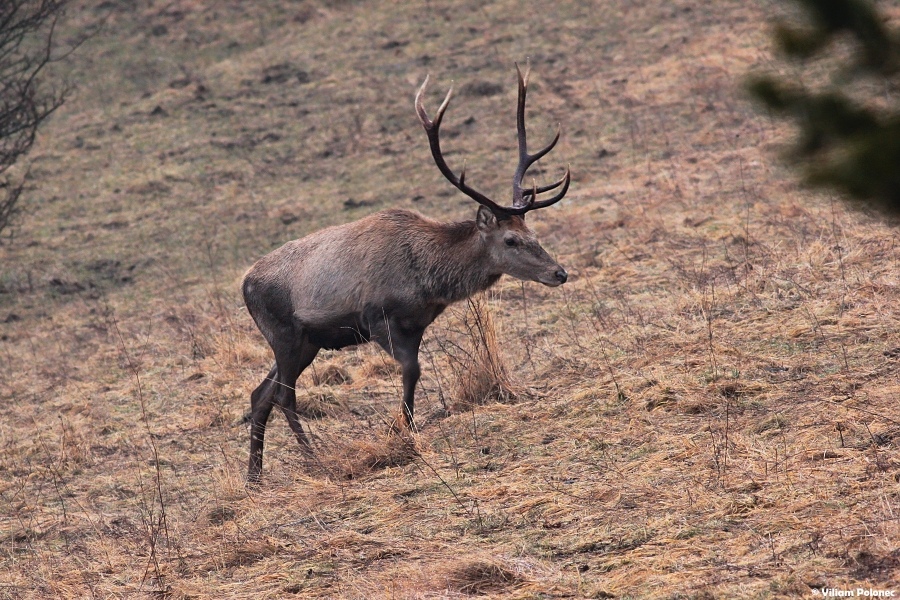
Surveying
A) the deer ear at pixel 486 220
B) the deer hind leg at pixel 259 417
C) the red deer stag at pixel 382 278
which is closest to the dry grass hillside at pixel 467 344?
the deer hind leg at pixel 259 417

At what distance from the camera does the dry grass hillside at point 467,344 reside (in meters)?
5.58

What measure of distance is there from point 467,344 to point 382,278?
162 centimetres

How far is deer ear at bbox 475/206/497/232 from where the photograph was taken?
27.5ft

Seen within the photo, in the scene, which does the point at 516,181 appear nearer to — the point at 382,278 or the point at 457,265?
the point at 457,265

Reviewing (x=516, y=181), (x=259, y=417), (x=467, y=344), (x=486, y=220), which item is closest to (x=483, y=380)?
(x=486, y=220)

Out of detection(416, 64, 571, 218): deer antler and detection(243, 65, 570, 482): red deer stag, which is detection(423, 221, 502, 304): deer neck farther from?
detection(416, 64, 571, 218): deer antler

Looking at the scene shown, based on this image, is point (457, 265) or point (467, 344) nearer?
point (457, 265)

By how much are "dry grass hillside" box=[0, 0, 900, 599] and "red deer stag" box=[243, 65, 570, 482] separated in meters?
0.45

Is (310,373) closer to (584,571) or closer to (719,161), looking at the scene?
(584,571)

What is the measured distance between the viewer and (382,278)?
8258mm

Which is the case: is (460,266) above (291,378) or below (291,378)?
above

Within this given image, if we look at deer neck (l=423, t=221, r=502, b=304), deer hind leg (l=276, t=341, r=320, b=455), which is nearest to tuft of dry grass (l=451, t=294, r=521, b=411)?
deer neck (l=423, t=221, r=502, b=304)

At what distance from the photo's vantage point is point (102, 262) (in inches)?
632

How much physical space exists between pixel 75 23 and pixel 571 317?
686 inches
